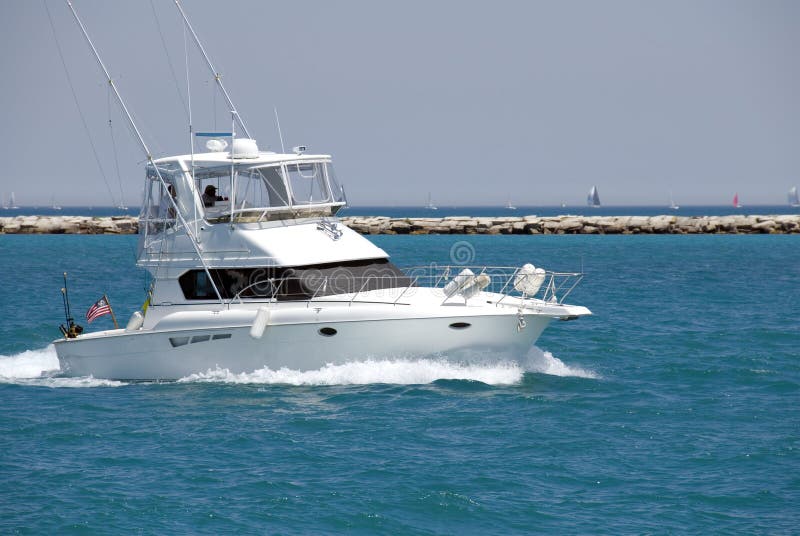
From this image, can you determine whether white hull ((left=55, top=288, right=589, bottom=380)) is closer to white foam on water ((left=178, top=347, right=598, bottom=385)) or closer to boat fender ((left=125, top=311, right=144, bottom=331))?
white foam on water ((left=178, top=347, right=598, bottom=385))

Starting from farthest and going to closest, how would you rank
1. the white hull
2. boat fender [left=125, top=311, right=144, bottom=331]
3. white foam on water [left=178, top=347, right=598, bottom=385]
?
1. boat fender [left=125, top=311, right=144, bottom=331]
2. white foam on water [left=178, top=347, right=598, bottom=385]
3. the white hull

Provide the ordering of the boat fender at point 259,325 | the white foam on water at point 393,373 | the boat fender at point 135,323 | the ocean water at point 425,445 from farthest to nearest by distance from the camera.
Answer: the boat fender at point 135,323, the white foam on water at point 393,373, the boat fender at point 259,325, the ocean water at point 425,445

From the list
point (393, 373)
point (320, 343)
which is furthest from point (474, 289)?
point (320, 343)

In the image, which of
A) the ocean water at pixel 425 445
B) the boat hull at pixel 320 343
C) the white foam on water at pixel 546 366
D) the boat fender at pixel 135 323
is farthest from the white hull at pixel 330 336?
the white foam on water at pixel 546 366

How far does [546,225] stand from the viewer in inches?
3469

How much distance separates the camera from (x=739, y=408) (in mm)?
17688

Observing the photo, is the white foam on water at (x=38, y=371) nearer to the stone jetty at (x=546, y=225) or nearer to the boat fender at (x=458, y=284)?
the boat fender at (x=458, y=284)

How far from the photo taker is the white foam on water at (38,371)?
1969 cm

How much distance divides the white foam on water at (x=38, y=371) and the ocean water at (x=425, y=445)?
0.21 feet

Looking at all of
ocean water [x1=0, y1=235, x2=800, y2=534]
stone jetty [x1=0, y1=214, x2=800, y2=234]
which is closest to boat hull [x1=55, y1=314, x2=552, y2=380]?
ocean water [x1=0, y1=235, x2=800, y2=534]

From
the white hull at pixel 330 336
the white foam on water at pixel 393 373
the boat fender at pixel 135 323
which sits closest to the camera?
the white hull at pixel 330 336

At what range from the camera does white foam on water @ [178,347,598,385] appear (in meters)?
18.0

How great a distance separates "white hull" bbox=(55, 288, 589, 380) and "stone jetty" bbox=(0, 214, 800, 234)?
226 ft

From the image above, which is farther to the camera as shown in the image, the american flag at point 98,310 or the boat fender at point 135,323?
the american flag at point 98,310
